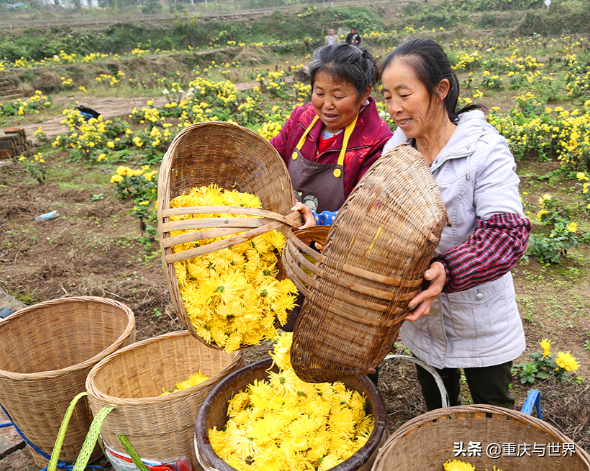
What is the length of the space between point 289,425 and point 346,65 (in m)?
1.51

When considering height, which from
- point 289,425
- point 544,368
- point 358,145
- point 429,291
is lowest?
point 544,368

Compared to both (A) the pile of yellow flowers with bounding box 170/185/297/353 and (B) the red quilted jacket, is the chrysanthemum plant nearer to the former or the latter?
(B) the red quilted jacket

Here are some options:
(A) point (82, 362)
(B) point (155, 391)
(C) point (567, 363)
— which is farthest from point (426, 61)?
(A) point (82, 362)

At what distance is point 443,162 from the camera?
62.1 inches

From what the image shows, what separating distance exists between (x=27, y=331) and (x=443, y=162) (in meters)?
2.60

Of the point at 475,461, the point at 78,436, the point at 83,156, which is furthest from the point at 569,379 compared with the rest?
the point at 83,156

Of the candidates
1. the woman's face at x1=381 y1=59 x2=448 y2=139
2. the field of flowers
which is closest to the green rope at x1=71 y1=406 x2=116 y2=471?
the woman's face at x1=381 y1=59 x2=448 y2=139

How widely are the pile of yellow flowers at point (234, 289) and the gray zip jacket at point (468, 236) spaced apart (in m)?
0.61

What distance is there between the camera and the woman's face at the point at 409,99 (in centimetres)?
156

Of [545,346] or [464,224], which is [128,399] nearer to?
[464,224]

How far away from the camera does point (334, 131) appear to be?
215 centimetres

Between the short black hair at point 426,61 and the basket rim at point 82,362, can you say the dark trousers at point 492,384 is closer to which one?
the short black hair at point 426,61

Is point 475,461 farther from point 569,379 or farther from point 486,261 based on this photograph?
point 569,379

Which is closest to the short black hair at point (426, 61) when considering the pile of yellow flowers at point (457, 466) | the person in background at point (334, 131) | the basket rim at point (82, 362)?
the person in background at point (334, 131)
